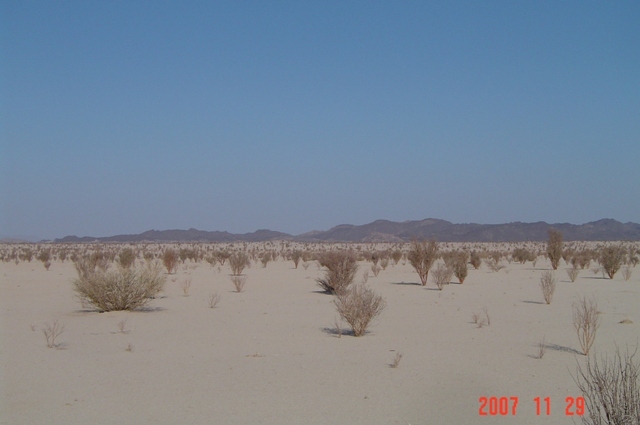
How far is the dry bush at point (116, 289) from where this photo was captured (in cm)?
1872

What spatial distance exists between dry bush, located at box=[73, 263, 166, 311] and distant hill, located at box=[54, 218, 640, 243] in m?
125

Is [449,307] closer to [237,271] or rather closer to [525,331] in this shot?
[525,331]

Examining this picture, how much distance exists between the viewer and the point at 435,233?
163625 mm

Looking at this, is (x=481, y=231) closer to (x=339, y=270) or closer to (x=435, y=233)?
(x=435, y=233)

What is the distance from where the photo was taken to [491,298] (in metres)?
23.2

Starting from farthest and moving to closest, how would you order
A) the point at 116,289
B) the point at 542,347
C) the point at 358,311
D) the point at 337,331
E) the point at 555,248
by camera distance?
the point at 555,248 < the point at 116,289 < the point at 337,331 < the point at 358,311 < the point at 542,347

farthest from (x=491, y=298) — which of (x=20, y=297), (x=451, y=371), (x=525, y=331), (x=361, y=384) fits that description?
(x=20, y=297)

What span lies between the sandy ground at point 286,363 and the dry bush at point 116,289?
0.66 m

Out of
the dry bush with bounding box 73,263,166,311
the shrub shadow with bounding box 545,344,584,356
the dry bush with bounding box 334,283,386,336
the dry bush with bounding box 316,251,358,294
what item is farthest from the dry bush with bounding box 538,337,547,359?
the dry bush with bounding box 73,263,166,311

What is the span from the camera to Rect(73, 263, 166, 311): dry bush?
61.4ft

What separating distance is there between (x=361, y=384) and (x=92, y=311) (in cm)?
1196

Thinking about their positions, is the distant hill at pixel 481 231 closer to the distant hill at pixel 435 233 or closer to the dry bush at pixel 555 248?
the distant hill at pixel 435 233

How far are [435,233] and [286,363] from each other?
15531 cm

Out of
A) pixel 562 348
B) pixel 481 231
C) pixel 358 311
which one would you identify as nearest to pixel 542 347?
pixel 562 348
